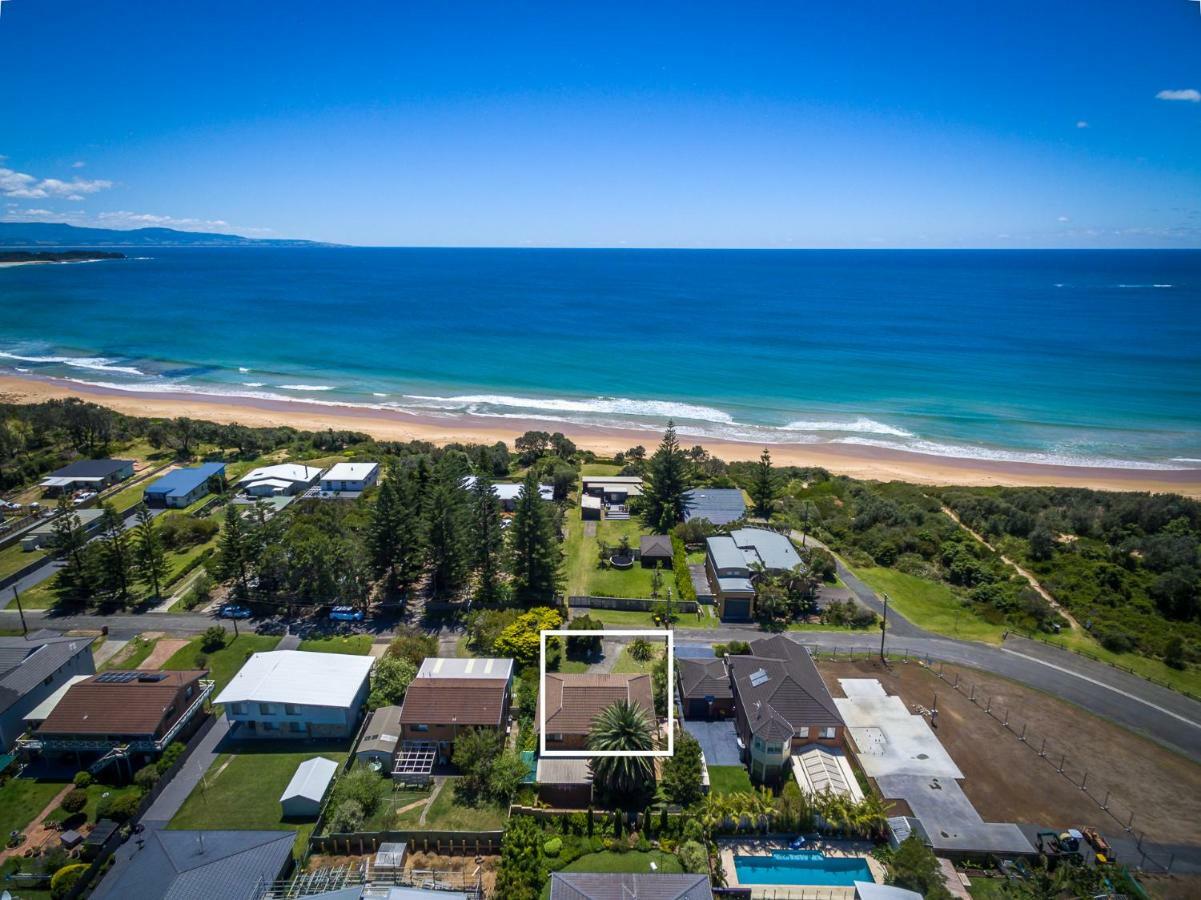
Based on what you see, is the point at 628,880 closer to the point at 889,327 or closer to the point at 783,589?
the point at 783,589

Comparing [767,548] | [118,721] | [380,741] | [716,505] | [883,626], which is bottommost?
[380,741]

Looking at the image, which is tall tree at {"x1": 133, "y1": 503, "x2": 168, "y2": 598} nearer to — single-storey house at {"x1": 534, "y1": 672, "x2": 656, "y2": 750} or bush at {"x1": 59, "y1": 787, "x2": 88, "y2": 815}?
bush at {"x1": 59, "y1": 787, "x2": 88, "y2": 815}

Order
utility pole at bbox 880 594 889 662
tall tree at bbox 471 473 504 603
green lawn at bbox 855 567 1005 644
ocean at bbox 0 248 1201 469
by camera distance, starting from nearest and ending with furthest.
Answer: utility pole at bbox 880 594 889 662
green lawn at bbox 855 567 1005 644
tall tree at bbox 471 473 504 603
ocean at bbox 0 248 1201 469

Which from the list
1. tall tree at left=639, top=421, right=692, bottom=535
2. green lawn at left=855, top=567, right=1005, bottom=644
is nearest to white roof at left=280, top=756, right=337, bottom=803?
tall tree at left=639, top=421, right=692, bottom=535

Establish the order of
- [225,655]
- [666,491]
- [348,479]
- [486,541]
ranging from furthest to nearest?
[348,479], [666,491], [486,541], [225,655]

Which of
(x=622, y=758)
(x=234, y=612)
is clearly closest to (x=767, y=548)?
(x=622, y=758)

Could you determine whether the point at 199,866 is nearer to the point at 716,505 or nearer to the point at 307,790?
the point at 307,790
